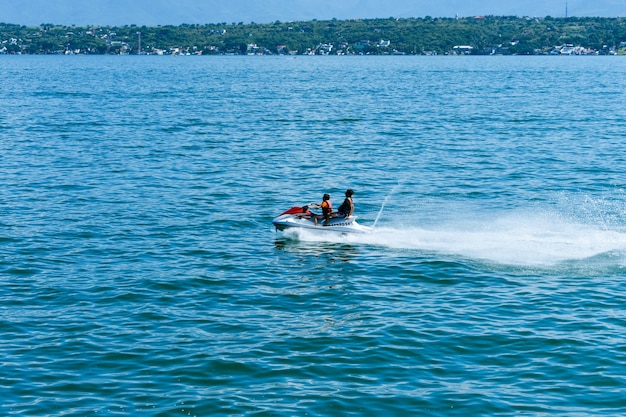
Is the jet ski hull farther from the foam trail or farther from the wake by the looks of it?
the foam trail

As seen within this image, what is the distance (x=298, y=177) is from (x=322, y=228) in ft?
55.5

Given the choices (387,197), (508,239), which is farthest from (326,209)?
(387,197)

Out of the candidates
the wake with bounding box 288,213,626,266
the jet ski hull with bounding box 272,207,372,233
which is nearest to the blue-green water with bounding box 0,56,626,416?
the wake with bounding box 288,213,626,266

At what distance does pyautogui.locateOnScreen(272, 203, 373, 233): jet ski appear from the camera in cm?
3941

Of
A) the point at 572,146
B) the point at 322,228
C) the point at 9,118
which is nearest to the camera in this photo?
the point at 322,228

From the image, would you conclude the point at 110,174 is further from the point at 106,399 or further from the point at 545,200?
the point at 106,399

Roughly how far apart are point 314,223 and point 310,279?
634cm

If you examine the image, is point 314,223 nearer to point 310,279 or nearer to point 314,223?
point 314,223

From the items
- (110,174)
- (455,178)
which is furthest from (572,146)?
(110,174)

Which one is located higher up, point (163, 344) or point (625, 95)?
point (625, 95)

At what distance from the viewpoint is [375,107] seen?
107438 mm

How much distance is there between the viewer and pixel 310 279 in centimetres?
→ 3356

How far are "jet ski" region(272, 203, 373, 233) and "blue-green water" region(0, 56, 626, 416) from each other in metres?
0.48

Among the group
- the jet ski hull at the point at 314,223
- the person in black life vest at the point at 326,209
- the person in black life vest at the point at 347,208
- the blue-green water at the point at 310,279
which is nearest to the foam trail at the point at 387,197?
the blue-green water at the point at 310,279
